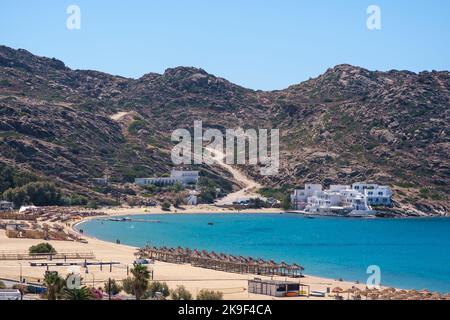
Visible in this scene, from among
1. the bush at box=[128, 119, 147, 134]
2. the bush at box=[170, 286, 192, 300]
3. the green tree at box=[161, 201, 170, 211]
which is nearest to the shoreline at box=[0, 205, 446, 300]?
the bush at box=[170, 286, 192, 300]

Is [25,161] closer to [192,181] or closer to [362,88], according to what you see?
[192,181]

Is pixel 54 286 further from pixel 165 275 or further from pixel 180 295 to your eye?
pixel 165 275

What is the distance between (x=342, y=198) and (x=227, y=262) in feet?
273

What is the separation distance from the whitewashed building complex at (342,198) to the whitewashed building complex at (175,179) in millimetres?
19251

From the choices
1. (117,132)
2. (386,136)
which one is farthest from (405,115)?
(117,132)

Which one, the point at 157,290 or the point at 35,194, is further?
the point at 35,194

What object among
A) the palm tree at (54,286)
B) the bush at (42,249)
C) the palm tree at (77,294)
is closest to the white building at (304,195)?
the bush at (42,249)

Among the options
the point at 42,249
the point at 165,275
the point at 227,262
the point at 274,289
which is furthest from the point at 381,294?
the point at 42,249

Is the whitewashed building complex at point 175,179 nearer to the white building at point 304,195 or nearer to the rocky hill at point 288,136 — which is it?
the rocky hill at point 288,136

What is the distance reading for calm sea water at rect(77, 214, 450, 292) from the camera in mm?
64062

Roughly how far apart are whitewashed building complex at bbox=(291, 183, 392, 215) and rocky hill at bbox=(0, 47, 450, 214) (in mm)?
4867

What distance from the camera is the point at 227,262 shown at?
185ft

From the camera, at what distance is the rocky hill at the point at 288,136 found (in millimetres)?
135500

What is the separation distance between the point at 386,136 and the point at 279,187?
23739mm
